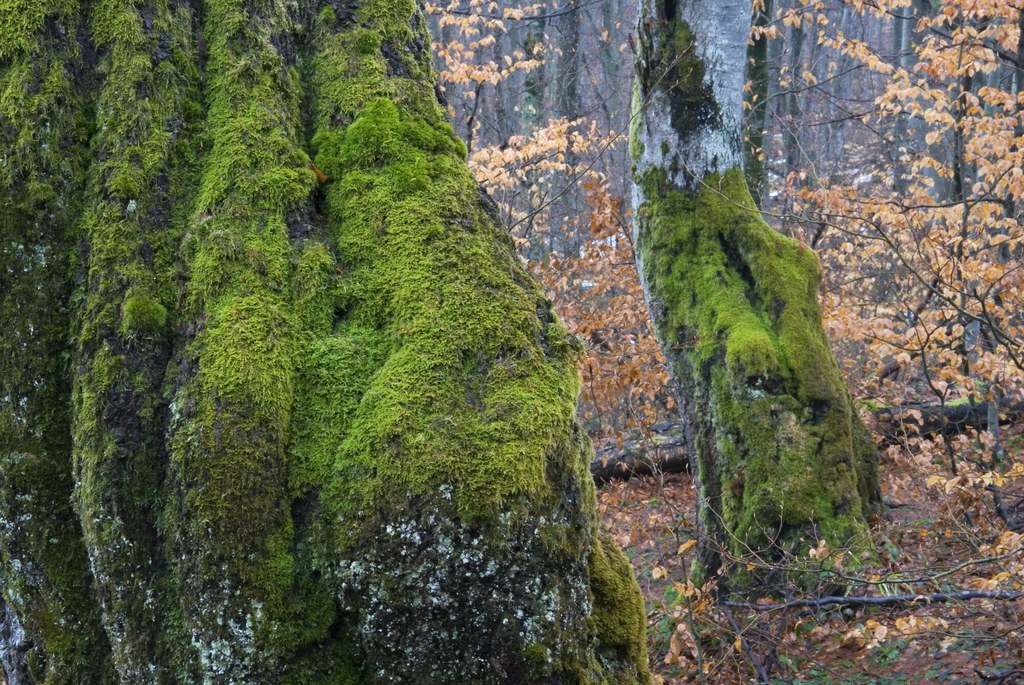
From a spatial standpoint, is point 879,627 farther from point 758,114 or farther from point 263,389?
point 758,114

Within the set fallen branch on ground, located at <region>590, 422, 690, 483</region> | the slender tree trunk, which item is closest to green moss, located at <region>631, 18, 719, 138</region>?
the slender tree trunk

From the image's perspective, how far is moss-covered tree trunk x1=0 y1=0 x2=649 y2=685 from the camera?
101 inches

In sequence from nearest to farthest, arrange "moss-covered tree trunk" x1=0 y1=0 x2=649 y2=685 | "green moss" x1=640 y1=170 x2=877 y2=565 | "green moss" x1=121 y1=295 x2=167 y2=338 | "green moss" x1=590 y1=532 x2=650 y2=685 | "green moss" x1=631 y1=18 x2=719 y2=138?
"moss-covered tree trunk" x1=0 y1=0 x2=649 y2=685, "green moss" x1=121 y1=295 x2=167 y2=338, "green moss" x1=590 y1=532 x2=650 y2=685, "green moss" x1=640 y1=170 x2=877 y2=565, "green moss" x1=631 y1=18 x2=719 y2=138

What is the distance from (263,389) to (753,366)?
4.65 m

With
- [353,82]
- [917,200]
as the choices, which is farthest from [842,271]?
[353,82]

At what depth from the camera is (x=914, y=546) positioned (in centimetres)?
713

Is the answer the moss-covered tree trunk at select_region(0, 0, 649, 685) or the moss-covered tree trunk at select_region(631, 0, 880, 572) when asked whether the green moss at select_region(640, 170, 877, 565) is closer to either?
the moss-covered tree trunk at select_region(631, 0, 880, 572)

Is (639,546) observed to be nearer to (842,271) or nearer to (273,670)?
(273,670)

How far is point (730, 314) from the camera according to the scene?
22.4 feet

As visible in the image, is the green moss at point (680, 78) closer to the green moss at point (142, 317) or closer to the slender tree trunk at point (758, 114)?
the slender tree trunk at point (758, 114)

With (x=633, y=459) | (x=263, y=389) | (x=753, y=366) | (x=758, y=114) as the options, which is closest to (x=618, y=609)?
(x=263, y=389)

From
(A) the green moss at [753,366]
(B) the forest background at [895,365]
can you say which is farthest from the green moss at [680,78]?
(A) the green moss at [753,366]

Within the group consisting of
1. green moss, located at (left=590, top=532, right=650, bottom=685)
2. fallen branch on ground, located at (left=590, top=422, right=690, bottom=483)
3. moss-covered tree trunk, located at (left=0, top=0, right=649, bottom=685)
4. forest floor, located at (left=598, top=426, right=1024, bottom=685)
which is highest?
moss-covered tree trunk, located at (left=0, top=0, right=649, bottom=685)

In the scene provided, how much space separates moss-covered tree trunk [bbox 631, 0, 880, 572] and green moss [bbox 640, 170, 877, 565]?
10 millimetres
